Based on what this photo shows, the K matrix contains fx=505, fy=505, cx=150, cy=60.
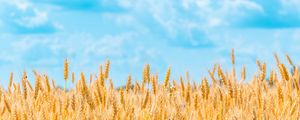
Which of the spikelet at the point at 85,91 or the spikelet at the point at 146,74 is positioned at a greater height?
the spikelet at the point at 146,74

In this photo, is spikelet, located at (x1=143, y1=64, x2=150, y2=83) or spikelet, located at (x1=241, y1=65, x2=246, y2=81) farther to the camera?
spikelet, located at (x1=241, y1=65, x2=246, y2=81)

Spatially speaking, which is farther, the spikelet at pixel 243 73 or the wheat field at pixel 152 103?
the spikelet at pixel 243 73

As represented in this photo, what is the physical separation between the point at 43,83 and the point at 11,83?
0.49m

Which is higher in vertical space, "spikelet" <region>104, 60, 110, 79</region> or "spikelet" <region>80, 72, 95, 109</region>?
"spikelet" <region>104, 60, 110, 79</region>

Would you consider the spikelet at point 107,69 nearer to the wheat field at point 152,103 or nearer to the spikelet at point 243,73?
the wheat field at point 152,103

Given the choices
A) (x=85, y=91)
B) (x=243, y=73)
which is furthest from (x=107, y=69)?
(x=243, y=73)

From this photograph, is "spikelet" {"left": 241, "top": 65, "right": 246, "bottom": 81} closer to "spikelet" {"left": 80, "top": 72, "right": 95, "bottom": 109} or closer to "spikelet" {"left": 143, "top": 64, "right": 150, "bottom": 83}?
"spikelet" {"left": 143, "top": 64, "right": 150, "bottom": 83}

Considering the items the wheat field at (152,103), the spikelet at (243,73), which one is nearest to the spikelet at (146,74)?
the wheat field at (152,103)

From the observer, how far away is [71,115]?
10.2 feet

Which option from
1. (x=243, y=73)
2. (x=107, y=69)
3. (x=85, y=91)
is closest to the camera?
(x=85, y=91)

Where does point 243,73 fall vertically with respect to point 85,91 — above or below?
above

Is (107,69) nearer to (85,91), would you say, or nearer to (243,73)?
(85,91)

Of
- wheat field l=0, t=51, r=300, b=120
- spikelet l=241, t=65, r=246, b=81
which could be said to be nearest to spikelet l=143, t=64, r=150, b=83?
wheat field l=0, t=51, r=300, b=120

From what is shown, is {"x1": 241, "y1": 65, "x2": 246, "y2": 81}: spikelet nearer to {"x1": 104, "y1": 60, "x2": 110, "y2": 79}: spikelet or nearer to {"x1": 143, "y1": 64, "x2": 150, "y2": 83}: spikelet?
{"x1": 143, "y1": 64, "x2": 150, "y2": 83}: spikelet
